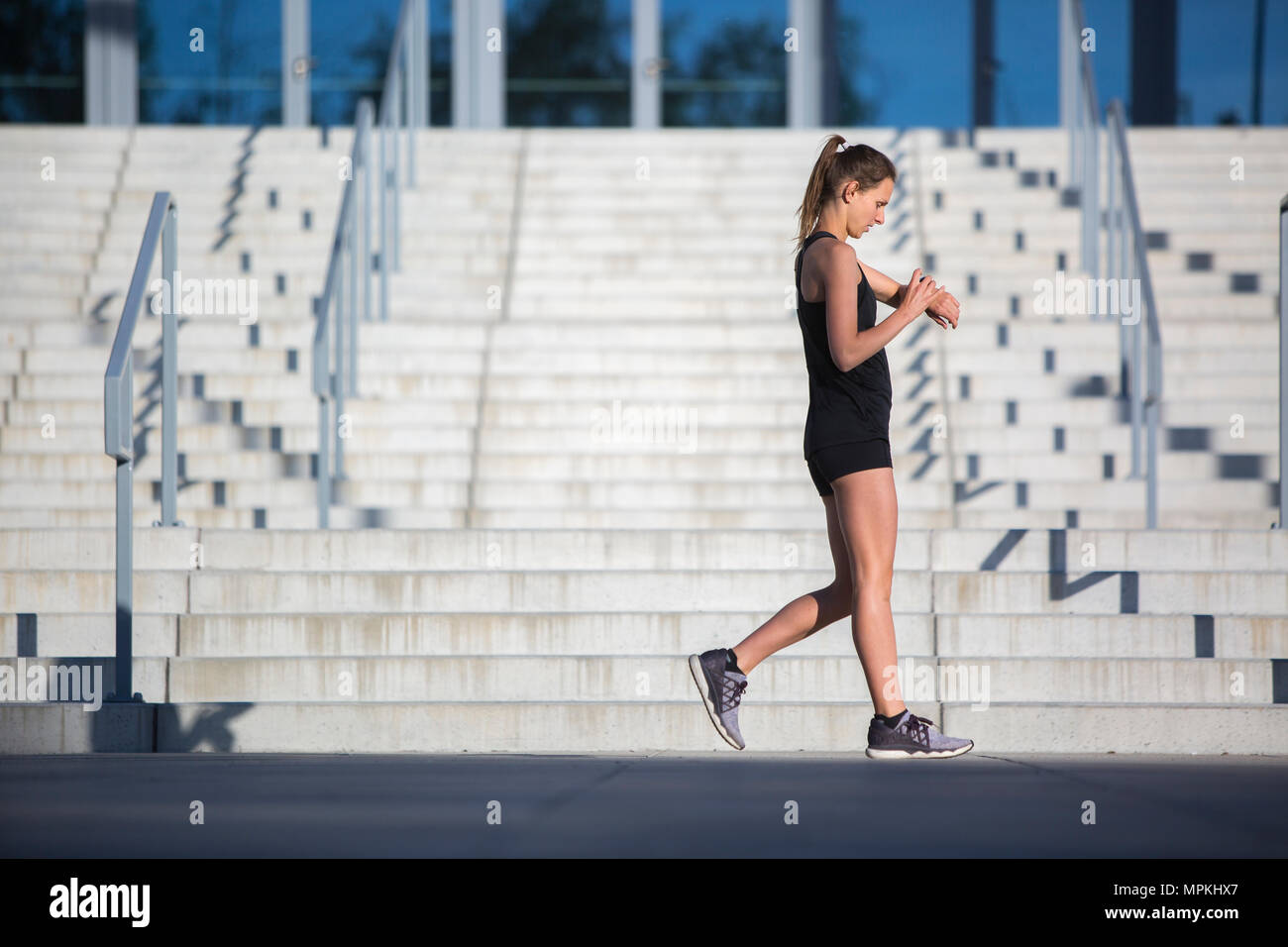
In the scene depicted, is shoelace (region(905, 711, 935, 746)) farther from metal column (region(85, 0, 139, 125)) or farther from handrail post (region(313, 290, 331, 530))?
metal column (region(85, 0, 139, 125))

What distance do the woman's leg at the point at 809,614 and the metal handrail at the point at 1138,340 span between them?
2400 millimetres

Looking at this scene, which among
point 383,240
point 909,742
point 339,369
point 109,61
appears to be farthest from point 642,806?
point 109,61

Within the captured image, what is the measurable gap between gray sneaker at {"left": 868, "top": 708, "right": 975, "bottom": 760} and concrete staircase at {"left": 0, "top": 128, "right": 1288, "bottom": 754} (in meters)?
0.86

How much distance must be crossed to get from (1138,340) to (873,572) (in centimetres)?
330

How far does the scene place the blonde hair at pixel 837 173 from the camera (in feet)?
12.1

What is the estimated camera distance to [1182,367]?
7.15 m

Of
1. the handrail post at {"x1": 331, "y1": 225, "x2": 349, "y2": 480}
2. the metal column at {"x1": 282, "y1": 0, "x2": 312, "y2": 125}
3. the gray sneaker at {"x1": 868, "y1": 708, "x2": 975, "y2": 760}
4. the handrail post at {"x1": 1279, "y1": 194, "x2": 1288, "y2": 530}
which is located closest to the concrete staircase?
the handrail post at {"x1": 331, "y1": 225, "x2": 349, "y2": 480}

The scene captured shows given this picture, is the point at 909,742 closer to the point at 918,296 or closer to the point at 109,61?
the point at 918,296

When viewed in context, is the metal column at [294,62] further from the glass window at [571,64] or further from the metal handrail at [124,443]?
the metal handrail at [124,443]

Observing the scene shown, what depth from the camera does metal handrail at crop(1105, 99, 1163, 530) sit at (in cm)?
573

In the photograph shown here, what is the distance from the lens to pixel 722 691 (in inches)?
146

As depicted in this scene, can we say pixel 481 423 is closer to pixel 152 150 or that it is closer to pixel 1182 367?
pixel 1182 367

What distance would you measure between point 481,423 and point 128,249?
2.94 meters

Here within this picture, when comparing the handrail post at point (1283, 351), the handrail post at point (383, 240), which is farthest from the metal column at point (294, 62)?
the handrail post at point (1283, 351)
